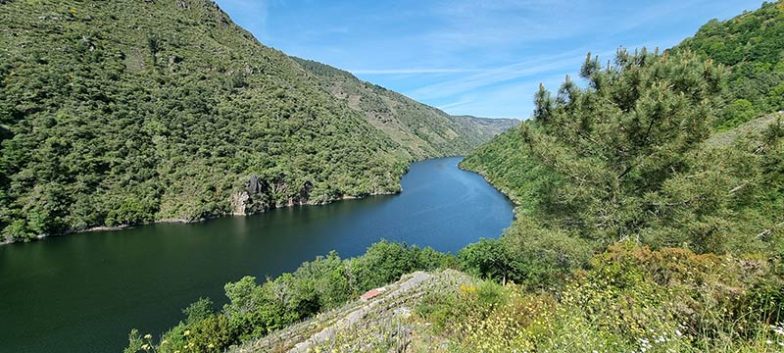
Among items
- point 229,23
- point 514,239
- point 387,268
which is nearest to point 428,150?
point 229,23

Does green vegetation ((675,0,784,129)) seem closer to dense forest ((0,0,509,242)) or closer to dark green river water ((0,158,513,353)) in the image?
dark green river water ((0,158,513,353))

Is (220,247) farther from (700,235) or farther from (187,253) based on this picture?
(700,235)

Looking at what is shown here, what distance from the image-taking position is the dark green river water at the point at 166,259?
25031 mm

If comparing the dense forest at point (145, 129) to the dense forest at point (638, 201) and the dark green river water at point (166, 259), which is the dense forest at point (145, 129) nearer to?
the dark green river water at point (166, 259)

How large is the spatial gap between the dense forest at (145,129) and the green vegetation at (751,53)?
55.4 m

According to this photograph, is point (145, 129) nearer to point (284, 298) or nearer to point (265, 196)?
point (265, 196)

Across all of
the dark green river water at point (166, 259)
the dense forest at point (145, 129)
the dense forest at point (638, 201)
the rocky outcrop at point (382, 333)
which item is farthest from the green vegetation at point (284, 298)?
the dense forest at point (145, 129)

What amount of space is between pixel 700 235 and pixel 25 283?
152 ft

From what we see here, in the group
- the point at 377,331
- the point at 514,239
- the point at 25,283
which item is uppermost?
the point at 514,239

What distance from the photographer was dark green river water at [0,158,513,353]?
25.0 meters

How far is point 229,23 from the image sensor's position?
112m

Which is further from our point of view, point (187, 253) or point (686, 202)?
point (187, 253)

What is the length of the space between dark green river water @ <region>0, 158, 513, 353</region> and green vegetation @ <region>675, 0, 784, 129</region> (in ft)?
90.8

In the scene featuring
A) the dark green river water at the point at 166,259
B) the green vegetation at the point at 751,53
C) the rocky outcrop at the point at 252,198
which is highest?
the green vegetation at the point at 751,53
